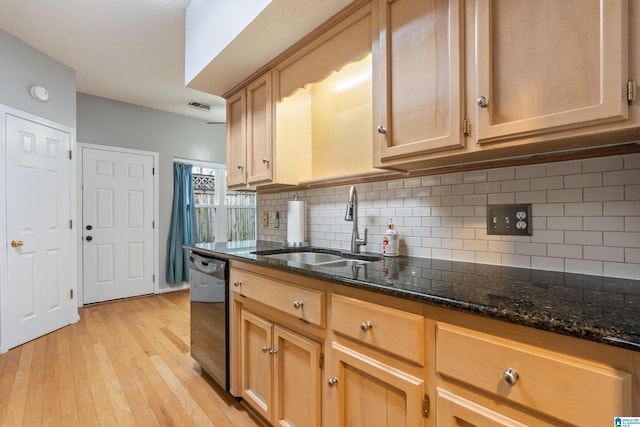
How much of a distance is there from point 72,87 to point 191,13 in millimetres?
2012

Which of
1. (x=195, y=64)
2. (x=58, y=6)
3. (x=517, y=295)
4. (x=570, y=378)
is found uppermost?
(x=58, y=6)

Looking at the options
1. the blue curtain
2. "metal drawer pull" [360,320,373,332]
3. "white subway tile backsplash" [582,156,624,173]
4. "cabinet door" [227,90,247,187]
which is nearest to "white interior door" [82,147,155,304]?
the blue curtain

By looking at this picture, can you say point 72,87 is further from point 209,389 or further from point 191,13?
point 209,389

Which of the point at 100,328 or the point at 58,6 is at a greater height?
the point at 58,6

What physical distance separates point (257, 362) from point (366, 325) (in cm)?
89

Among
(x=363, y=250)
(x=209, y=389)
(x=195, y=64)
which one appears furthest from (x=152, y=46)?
(x=209, y=389)

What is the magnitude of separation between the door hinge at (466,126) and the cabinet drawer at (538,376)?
2.17 ft

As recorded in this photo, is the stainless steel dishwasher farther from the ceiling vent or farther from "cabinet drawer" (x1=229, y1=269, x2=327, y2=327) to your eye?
the ceiling vent

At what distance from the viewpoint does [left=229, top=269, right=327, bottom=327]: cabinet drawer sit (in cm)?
124

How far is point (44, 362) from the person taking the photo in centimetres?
245

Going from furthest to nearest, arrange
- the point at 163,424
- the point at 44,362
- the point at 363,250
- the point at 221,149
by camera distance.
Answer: the point at 221,149 → the point at 44,362 → the point at 363,250 → the point at 163,424

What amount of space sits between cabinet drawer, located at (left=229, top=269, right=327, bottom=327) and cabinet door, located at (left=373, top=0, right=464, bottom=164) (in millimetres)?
652

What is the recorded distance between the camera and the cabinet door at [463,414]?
756mm

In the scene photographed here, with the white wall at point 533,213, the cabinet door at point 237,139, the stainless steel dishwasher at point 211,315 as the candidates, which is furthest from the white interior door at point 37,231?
the white wall at point 533,213
